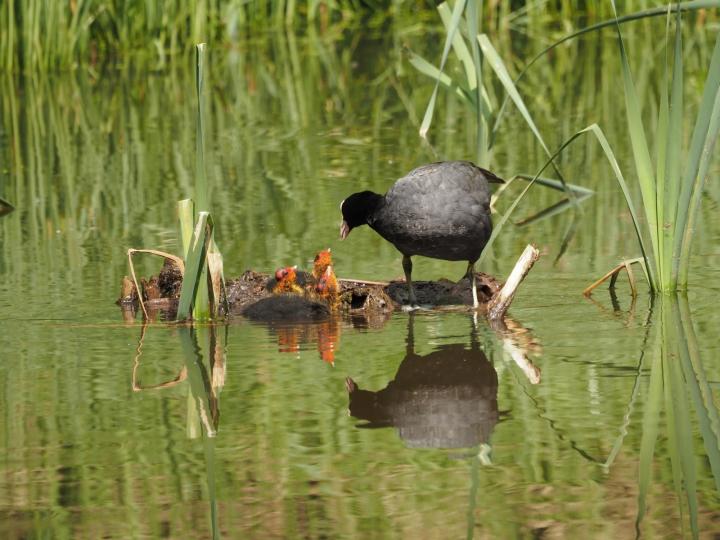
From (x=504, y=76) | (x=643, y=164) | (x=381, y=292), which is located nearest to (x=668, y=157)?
(x=643, y=164)

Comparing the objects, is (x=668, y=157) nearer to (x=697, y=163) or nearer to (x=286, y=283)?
(x=697, y=163)

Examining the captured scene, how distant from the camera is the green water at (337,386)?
4.21 metres

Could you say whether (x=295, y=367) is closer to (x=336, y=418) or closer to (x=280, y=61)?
(x=336, y=418)

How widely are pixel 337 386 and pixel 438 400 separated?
0.44 m

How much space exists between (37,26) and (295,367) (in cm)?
1006

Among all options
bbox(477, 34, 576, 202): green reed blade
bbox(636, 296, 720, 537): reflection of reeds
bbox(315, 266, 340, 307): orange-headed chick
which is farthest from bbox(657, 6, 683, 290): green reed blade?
bbox(315, 266, 340, 307): orange-headed chick

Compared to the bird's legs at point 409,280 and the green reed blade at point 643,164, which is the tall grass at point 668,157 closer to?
the green reed blade at point 643,164

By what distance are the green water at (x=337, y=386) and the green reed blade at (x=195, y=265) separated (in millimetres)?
172

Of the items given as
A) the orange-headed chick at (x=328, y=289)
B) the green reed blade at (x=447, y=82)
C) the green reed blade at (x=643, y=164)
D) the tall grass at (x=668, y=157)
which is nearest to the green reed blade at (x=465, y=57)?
the green reed blade at (x=447, y=82)

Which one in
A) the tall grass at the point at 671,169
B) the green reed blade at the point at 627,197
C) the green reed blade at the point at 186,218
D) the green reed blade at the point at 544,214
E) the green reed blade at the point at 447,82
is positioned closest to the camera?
the tall grass at the point at 671,169

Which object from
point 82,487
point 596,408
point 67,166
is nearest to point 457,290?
point 596,408

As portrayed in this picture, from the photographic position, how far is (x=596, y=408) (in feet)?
16.6

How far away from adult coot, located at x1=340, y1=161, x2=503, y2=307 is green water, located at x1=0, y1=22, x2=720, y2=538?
385 mm

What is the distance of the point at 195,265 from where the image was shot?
20.8ft
